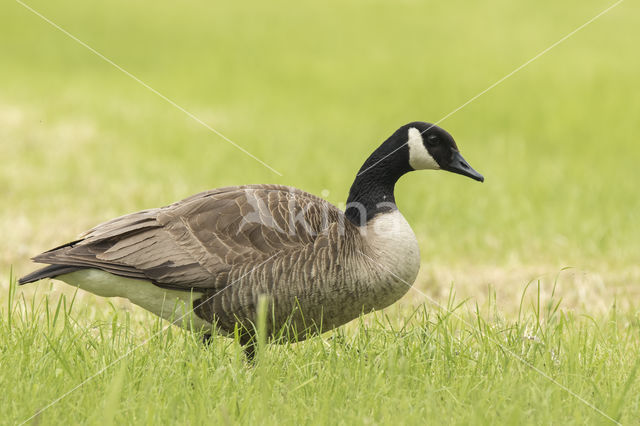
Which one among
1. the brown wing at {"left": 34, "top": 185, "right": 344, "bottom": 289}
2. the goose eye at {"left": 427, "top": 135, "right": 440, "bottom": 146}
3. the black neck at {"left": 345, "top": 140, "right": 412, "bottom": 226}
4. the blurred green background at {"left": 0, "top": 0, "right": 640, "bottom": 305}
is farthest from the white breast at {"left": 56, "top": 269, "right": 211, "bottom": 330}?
the blurred green background at {"left": 0, "top": 0, "right": 640, "bottom": 305}

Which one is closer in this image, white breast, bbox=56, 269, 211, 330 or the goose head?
white breast, bbox=56, 269, 211, 330

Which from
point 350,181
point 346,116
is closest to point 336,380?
point 350,181

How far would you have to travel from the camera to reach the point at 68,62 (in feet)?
75.5

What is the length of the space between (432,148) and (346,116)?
11.7 m

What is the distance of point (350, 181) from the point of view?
11.5 metres

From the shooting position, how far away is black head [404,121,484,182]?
18.6ft

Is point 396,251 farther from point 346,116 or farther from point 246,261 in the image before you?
point 346,116

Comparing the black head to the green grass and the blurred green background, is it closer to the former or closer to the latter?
the green grass

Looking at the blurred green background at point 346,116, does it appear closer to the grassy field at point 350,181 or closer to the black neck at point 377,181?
the grassy field at point 350,181

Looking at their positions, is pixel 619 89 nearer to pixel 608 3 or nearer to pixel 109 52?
pixel 608 3

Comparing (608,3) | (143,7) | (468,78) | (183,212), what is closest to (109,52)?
(143,7)

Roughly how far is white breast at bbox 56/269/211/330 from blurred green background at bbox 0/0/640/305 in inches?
134

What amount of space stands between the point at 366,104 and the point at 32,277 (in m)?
13.7

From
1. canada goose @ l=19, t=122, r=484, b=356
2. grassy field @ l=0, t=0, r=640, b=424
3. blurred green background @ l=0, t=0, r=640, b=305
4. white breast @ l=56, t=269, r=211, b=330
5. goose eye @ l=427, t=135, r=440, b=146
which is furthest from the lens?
blurred green background @ l=0, t=0, r=640, b=305
